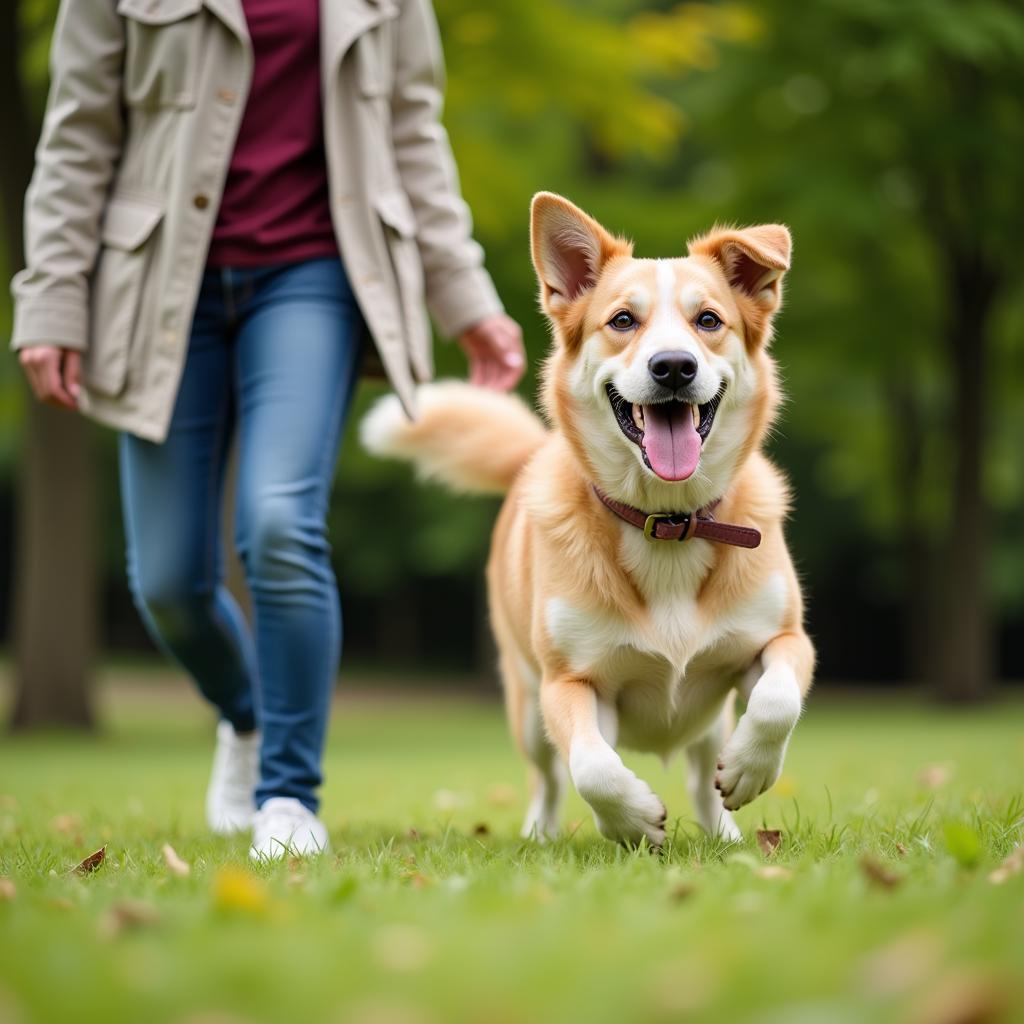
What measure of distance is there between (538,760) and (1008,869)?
1988mm

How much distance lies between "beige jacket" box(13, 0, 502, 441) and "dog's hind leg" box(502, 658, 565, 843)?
0.98 m

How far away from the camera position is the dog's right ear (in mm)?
3617

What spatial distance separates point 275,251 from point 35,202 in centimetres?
74

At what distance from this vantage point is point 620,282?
140 inches

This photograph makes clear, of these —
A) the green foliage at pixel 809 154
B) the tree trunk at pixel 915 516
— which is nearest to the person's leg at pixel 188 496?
the green foliage at pixel 809 154

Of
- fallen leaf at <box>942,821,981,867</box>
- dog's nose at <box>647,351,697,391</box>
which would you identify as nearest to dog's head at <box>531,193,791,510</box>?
dog's nose at <box>647,351,697,391</box>

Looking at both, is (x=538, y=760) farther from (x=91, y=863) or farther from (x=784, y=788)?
(x=784, y=788)

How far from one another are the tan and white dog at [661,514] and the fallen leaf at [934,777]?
211 cm

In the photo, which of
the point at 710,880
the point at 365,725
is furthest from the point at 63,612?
the point at 710,880

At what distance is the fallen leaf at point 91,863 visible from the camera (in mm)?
2969

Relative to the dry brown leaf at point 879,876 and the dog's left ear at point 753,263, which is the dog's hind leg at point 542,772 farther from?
the dry brown leaf at point 879,876

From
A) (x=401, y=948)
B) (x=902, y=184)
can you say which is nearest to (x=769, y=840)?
(x=401, y=948)

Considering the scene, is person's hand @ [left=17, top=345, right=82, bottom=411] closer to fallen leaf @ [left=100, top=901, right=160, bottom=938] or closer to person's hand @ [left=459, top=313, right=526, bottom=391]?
person's hand @ [left=459, top=313, right=526, bottom=391]

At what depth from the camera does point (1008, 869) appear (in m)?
2.43
